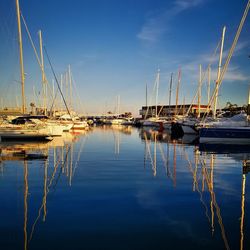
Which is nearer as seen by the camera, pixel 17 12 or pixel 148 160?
pixel 148 160

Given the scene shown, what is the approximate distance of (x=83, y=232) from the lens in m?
6.32

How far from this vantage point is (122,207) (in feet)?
26.8

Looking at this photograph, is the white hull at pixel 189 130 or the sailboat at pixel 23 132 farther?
the white hull at pixel 189 130

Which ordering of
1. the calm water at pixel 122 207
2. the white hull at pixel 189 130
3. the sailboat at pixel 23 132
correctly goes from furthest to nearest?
1. the white hull at pixel 189 130
2. the sailboat at pixel 23 132
3. the calm water at pixel 122 207

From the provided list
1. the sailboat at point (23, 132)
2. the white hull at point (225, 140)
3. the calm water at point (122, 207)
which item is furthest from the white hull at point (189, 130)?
the calm water at point (122, 207)

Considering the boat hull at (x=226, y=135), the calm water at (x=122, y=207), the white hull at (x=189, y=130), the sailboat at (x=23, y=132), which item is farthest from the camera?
the white hull at (x=189, y=130)

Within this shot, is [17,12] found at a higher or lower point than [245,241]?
higher

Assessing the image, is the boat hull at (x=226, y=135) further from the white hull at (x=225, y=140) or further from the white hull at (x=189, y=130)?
the white hull at (x=189, y=130)

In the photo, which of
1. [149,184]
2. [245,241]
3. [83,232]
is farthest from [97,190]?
[245,241]

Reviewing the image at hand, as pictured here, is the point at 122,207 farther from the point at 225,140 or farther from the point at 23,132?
the point at 225,140

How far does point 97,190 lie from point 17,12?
23.2 m

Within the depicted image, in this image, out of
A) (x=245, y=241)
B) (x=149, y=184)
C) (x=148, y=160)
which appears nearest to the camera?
(x=245, y=241)

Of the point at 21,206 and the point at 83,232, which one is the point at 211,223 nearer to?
the point at 83,232

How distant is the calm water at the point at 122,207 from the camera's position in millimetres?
5949
